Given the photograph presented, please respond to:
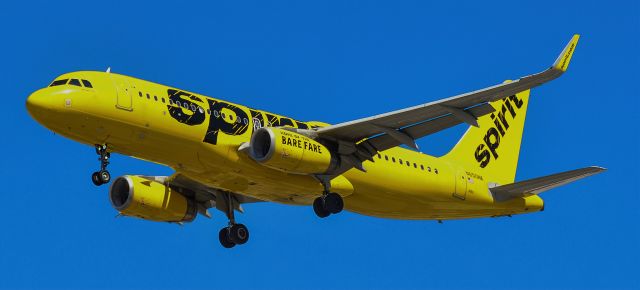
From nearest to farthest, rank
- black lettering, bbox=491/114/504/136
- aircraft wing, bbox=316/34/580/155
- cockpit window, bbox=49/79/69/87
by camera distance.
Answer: aircraft wing, bbox=316/34/580/155, cockpit window, bbox=49/79/69/87, black lettering, bbox=491/114/504/136

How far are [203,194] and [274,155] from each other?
8795 mm

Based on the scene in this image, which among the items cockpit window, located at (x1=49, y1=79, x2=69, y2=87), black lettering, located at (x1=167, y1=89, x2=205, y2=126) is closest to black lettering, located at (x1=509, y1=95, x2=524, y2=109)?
black lettering, located at (x1=167, y1=89, x2=205, y2=126)

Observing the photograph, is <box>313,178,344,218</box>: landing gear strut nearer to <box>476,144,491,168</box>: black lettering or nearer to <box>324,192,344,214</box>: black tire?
<box>324,192,344,214</box>: black tire

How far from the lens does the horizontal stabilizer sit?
47125mm

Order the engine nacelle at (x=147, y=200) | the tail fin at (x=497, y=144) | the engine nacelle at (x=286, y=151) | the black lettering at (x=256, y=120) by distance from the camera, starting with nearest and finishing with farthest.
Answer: the engine nacelle at (x=286, y=151) < the black lettering at (x=256, y=120) < the engine nacelle at (x=147, y=200) < the tail fin at (x=497, y=144)

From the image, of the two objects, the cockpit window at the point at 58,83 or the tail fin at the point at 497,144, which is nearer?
A: the cockpit window at the point at 58,83

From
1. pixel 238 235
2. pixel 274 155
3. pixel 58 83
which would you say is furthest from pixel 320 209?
pixel 58 83

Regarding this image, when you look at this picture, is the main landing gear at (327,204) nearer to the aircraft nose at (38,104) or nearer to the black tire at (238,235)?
the black tire at (238,235)

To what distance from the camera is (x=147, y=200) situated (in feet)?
168

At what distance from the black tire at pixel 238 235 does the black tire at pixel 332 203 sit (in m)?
5.61

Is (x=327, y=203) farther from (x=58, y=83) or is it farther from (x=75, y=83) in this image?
(x=58, y=83)

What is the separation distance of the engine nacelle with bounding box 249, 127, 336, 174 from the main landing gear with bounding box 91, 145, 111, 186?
201 inches

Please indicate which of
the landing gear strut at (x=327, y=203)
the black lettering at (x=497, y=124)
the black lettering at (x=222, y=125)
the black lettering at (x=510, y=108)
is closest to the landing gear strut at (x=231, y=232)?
the landing gear strut at (x=327, y=203)

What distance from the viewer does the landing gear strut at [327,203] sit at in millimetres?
47094
